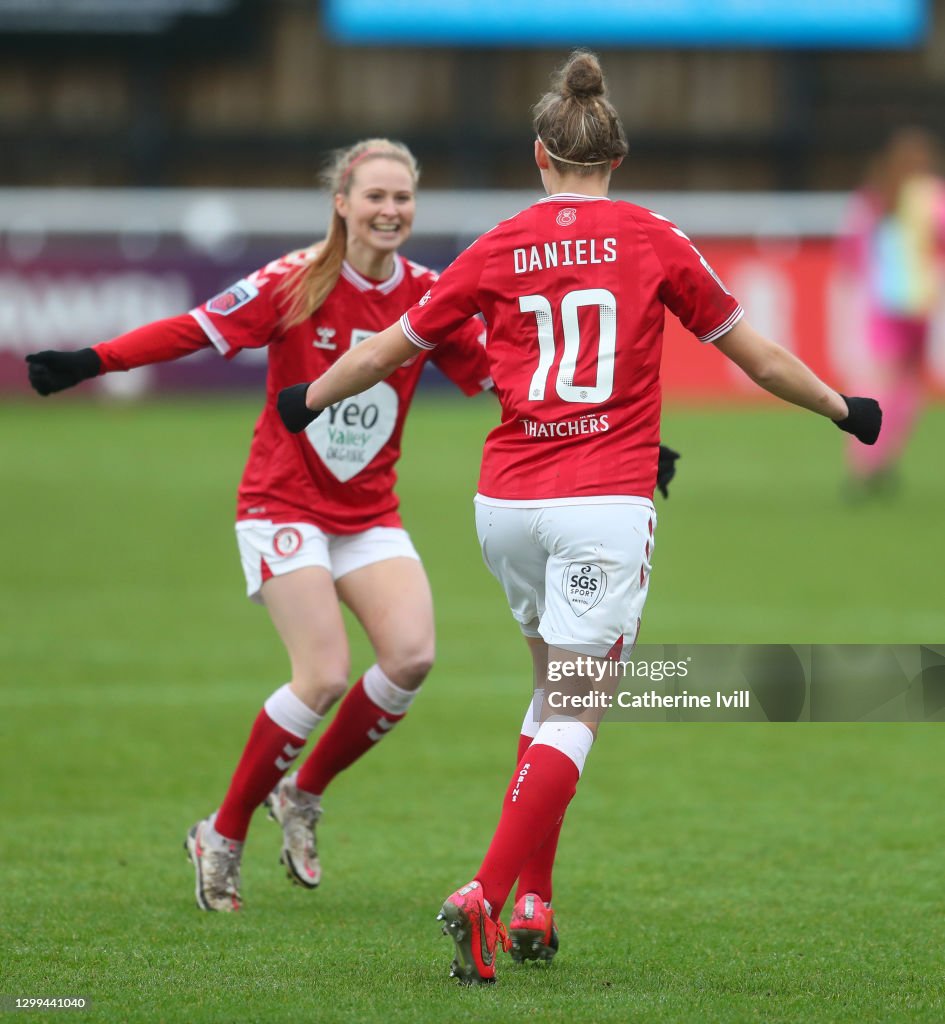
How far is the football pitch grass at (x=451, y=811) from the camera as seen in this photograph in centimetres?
396

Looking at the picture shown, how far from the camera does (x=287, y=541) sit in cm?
499

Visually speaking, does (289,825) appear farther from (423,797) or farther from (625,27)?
(625,27)

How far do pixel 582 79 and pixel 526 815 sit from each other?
1.60 metres

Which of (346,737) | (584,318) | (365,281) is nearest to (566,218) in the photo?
(584,318)

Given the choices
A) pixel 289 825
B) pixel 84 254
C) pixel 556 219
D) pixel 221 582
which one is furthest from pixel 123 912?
pixel 84 254

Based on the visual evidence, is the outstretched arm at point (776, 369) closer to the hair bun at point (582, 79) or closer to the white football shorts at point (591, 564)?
the white football shorts at point (591, 564)

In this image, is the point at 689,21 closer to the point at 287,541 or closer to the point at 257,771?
the point at 287,541

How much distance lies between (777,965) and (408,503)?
365 inches

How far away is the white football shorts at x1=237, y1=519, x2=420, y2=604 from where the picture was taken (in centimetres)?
498

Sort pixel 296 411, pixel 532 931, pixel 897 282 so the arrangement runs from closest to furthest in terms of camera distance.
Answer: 1. pixel 532 931
2. pixel 296 411
3. pixel 897 282

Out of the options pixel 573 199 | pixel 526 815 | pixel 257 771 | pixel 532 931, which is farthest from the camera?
pixel 257 771

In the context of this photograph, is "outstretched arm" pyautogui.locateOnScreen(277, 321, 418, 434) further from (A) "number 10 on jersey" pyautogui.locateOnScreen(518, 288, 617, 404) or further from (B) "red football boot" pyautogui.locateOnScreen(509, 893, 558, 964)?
(B) "red football boot" pyautogui.locateOnScreen(509, 893, 558, 964)

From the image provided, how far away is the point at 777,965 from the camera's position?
163 inches

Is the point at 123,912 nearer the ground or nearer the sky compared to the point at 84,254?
nearer the ground
